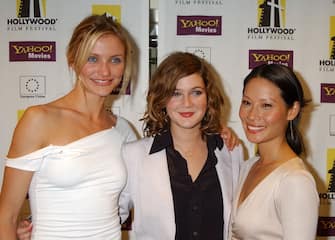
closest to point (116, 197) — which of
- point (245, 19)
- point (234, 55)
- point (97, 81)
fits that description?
point (97, 81)

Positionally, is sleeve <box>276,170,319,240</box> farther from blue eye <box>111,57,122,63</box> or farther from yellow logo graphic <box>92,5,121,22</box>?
yellow logo graphic <box>92,5,121,22</box>

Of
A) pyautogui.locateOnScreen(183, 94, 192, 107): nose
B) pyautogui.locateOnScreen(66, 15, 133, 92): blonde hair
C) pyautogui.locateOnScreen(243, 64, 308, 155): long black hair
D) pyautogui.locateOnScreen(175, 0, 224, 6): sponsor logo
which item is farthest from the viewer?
pyautogui.locateOnScreen(175, 0, 224, 6): sponsor logo

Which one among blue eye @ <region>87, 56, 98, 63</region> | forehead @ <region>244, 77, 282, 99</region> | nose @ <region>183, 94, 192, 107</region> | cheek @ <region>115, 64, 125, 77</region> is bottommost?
nose @ <region>183, 94, 192, 107</region>

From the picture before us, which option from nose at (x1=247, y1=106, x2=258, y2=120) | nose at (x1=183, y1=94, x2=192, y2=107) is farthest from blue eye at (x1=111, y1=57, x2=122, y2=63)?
nose at (x1=247, y1=106, x2=258, y2=120)

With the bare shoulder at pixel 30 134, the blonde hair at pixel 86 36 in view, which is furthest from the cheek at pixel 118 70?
the bare shoulder at pixel 30 134

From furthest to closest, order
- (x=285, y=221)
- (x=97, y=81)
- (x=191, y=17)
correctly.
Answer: (x=191, y=17)
(x=97, y=81)
(x=285, y=221)

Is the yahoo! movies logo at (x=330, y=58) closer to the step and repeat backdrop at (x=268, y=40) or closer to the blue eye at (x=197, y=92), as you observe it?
the step and repeat backdrop at (x=268, y=40)

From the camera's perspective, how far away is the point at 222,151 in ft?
5.82

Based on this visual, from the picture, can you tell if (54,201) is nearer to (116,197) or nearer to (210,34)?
(116,197)

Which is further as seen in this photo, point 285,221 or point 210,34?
point 210,34

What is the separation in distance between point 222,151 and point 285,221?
0.55m

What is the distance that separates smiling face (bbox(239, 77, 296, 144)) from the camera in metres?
1.42

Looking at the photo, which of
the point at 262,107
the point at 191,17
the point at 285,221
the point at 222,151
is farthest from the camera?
the point at 191,17

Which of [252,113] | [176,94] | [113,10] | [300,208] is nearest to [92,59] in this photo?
[176,94]
